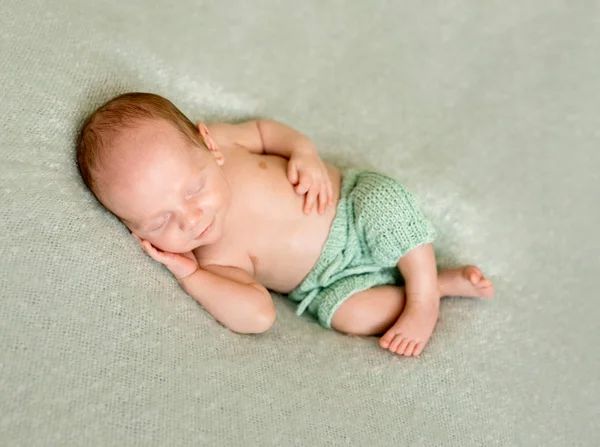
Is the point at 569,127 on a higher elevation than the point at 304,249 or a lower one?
higher

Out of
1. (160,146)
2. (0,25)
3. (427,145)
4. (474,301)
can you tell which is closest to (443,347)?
(474,301)

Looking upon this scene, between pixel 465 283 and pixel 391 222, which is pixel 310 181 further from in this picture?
pixel 465 283

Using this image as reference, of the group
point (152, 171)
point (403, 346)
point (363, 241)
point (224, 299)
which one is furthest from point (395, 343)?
point (152, 171)

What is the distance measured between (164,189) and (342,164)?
542 millimetres

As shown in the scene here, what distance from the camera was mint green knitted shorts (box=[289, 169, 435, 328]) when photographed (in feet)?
3.94

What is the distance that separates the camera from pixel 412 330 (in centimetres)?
116

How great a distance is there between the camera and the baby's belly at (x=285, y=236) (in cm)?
124

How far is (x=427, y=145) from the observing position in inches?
57.4

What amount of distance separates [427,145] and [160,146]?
2.25 ft

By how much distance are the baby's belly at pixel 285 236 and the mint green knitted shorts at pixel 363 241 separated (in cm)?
2

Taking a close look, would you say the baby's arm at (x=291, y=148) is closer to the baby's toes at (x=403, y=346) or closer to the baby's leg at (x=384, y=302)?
the baby's leg at (x=384, y=302)

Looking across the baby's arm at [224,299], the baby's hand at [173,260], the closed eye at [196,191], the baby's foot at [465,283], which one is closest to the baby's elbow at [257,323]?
the baby's arm at [224,299]

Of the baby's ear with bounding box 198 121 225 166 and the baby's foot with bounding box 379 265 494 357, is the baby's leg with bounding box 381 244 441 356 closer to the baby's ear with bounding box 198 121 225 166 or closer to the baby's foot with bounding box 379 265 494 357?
the baby's foot with bounding box 379 265 494 357

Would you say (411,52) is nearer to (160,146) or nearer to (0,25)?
(160,146)
